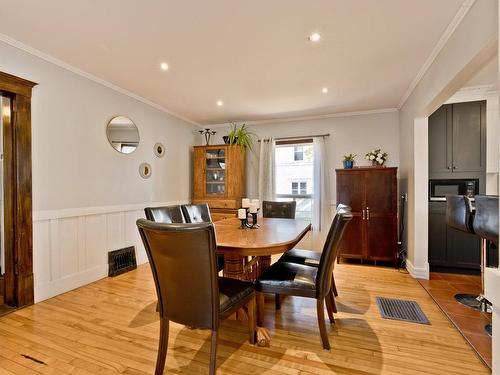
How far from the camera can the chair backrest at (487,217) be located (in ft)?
5.94

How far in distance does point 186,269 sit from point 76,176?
2242mm

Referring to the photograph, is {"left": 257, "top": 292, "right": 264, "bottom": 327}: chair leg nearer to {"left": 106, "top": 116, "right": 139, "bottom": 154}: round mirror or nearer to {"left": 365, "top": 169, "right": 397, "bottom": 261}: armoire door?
{"left": 365, "top": 169, "right": 397, "bottom": 261}: armoire door

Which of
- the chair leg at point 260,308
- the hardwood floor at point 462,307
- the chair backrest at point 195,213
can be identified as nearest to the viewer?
the hardwood floor at point 462,307

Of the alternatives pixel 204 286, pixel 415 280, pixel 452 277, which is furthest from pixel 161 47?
pixel 452 277

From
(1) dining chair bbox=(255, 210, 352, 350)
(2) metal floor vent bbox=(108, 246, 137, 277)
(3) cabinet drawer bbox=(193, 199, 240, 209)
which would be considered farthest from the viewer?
(3) cabinet drawer bbox=(193, 199, 240, 209)

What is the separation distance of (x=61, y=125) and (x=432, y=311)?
13.3 ft

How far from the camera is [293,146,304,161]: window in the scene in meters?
4.75

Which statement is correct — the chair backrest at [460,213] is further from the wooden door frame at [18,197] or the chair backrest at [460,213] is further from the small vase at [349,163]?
the wooden door frame at [18,197]

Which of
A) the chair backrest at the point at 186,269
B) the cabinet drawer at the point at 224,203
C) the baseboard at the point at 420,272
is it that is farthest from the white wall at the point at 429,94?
the cabinet drawer at the point at 224,203

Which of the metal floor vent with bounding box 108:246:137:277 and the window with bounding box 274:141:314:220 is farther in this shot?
the window with bounding box 274:141:314:220

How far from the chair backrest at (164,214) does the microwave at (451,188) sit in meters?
3.31

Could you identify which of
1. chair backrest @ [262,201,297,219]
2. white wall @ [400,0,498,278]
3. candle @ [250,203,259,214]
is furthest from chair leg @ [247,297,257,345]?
white wall @ [400,0,498,278]

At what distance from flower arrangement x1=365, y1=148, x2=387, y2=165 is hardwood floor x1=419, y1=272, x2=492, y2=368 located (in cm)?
169

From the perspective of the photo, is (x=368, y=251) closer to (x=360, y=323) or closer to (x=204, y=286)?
(x=360, y=323)
